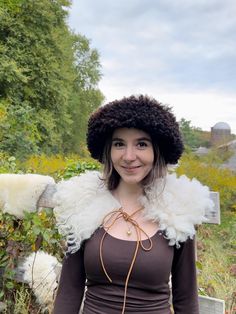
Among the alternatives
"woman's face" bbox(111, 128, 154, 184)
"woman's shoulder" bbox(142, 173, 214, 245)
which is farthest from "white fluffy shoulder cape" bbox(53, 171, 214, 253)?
"woman's face" bbox(111, 128, 154, 184)

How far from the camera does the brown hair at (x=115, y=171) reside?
1.55m

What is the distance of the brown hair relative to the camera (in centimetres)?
155

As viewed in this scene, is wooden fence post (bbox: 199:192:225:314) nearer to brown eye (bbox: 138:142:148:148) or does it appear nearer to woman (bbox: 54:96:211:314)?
woman (bbox: 54:96:211:314)

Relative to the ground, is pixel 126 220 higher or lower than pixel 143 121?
lower

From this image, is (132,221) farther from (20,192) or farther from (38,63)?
(38,63)

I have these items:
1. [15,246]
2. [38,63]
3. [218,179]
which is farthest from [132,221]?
[38,63]

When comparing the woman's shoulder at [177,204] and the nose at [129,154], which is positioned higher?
the nose at [129,154]

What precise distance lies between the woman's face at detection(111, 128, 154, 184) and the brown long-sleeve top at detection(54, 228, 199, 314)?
221 millimetres

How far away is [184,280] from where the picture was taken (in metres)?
1.53

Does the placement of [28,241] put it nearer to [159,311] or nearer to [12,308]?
[12,308]

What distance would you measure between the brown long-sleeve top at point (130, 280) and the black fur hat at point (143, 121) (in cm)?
32

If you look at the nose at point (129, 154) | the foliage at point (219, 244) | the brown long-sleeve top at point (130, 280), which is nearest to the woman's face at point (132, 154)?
the nose at point (129, 154)

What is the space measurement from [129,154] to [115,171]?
159mm

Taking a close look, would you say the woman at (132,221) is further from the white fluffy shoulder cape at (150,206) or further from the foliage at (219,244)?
the foliage at (219,244)
